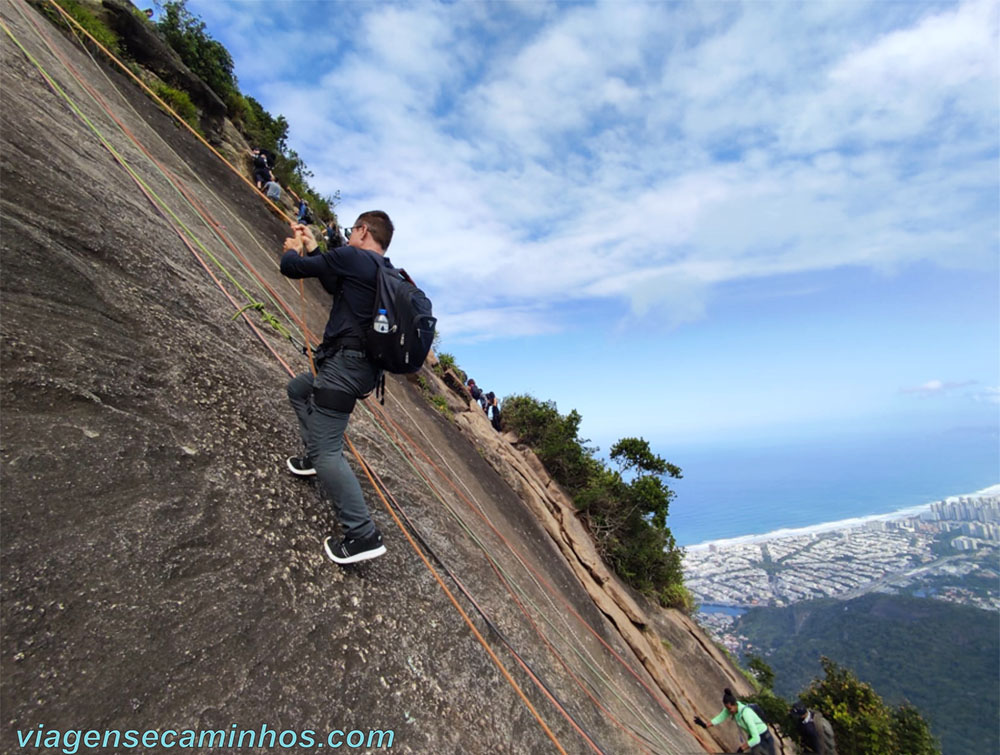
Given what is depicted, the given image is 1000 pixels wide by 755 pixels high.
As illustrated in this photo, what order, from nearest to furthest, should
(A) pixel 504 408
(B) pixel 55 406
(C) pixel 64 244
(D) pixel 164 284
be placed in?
1. (B) pixel 55 406
2. (C) pixel 64 244
3. (D) pixel 164 284
4. (A) pixel 504 408

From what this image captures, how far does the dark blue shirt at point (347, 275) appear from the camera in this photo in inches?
131

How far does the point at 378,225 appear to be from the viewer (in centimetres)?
367

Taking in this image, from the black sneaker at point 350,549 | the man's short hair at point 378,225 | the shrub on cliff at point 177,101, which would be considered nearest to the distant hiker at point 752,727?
the black sneaker at point 350,549

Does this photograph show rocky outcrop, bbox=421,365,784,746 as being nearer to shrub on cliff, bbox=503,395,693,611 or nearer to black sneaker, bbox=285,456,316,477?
shrub on cliff, bbox=503,395,693,611

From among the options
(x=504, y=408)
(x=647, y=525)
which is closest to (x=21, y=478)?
(x=647, y=525)

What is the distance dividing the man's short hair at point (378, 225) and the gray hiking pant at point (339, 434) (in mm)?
935

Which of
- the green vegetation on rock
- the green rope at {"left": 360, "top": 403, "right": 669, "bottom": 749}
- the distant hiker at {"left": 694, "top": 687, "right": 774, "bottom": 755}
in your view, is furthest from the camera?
the green vegetation on rock

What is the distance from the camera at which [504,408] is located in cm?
2003

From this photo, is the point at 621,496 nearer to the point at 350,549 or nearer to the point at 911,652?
the point at 350,549

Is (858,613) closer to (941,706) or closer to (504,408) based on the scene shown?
(941,706)

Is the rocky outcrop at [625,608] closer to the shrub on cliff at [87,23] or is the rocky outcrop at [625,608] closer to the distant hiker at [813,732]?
the distant hiker at [813,732]

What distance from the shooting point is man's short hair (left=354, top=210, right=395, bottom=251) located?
3648mm

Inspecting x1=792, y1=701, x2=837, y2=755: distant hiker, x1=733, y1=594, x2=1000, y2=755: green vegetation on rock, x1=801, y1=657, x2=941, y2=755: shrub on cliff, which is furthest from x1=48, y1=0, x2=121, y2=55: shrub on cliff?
x1=733, y1=594, x2=1000, y2=755: green vegetation on rock

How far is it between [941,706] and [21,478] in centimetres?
7356
